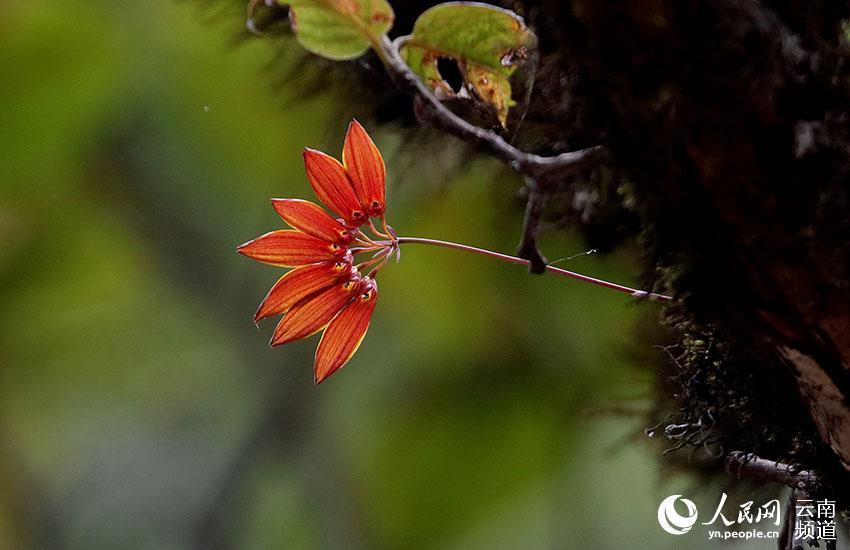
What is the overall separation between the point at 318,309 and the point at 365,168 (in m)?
0.07

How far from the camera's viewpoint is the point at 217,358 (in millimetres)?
1042

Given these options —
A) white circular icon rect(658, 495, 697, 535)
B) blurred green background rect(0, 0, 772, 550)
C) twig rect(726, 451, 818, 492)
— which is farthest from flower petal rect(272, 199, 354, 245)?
blurred green background rect(0, 0, 772, 550)

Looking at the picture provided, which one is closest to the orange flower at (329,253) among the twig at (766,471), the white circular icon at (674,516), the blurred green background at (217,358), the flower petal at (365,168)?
the flower petal at (365,168)

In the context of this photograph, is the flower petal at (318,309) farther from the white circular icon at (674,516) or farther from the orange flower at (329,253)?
the white circular icon at (674,516)

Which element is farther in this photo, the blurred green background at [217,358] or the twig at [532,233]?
the blurred green background at [217,358]

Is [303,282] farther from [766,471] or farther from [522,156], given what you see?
[766,471]

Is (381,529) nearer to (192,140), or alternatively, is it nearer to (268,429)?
(268,429)

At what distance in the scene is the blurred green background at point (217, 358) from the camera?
3.18 ft

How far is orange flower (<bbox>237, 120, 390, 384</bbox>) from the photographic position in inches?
12.7

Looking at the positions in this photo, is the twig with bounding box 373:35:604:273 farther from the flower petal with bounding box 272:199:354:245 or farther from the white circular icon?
the white circular icon

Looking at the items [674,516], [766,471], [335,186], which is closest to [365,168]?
[335,186]

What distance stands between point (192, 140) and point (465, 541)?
69cm

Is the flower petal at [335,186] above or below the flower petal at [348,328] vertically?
above

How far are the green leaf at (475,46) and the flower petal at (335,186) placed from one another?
6 cm
